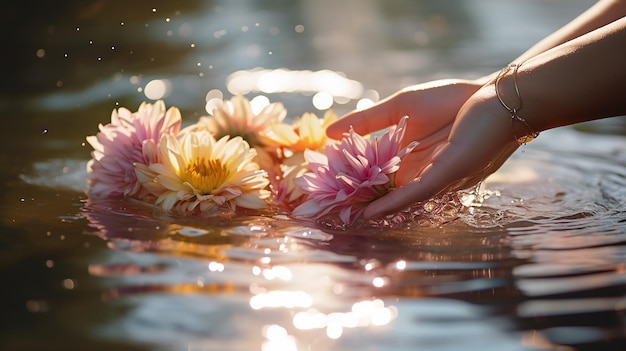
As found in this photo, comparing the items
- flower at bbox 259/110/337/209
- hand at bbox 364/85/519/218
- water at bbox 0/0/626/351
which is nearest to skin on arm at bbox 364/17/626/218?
hand at bbox 364/85/519/218

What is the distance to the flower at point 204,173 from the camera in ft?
5.30

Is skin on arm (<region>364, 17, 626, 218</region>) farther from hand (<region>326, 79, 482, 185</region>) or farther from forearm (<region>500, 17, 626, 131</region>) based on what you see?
hand (<region>326, 79, 482, 185</region>)

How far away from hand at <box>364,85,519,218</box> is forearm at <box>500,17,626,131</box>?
48mm

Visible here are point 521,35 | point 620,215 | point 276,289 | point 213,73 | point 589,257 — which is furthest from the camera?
point 521,35

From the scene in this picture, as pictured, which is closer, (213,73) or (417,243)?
(417,243)

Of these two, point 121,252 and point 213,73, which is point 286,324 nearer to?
point 121,252

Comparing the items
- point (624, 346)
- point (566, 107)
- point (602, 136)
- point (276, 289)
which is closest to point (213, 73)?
point (602, 136)

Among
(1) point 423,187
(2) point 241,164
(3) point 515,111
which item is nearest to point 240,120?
(2) point 241,164

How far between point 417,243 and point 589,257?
30 centimetres

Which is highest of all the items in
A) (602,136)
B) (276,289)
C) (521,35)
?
(521,35)

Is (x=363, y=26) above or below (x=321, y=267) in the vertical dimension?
above

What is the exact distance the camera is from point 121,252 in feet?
4.61

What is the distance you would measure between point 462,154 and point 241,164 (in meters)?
0.43

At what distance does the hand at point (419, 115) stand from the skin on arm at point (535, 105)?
0.15m
